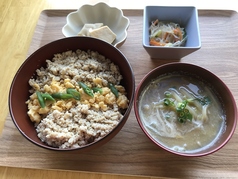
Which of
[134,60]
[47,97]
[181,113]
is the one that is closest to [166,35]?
[134,60]

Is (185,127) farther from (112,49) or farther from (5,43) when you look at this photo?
(5,43)

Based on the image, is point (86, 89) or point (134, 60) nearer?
point (86, 89)

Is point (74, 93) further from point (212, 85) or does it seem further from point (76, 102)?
point (212, 85)

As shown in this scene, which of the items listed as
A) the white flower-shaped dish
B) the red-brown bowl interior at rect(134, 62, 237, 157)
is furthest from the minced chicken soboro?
the white flower-shaped dish

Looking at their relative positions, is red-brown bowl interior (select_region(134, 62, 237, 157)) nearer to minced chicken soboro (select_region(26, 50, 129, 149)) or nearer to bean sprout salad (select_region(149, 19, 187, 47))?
minced chicken soboro (select_region(26, 50, 129, 149))

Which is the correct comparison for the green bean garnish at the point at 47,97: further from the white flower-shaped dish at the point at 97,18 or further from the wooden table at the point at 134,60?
the white flower-shaped dish at the point at 97,18

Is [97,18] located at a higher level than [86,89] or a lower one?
higher
